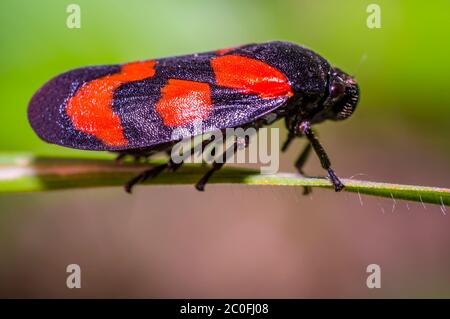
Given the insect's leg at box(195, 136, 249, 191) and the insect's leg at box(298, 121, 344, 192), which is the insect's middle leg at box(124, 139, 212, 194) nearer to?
the insect's leg at box(195, 136, 249, 191)

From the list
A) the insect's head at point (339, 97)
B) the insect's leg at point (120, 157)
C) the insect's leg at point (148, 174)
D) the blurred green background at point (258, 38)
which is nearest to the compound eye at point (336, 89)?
the insect's head at point (339, 97)

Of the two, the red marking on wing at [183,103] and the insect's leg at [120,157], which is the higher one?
the red marking on wing at [183,103]

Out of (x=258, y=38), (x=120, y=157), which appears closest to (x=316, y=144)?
(x=120, y=157)

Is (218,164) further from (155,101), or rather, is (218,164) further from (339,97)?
(339,97)

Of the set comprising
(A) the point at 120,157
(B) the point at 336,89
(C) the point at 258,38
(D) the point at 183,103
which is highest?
(C) the point at 258,38

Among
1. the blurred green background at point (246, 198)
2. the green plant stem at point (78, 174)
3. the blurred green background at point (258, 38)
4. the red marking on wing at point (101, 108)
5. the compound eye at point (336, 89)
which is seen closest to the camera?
the green plant stem at point (78, 174)

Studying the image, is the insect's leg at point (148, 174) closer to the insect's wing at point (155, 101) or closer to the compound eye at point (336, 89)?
the insect's wing at point (155, 101)
